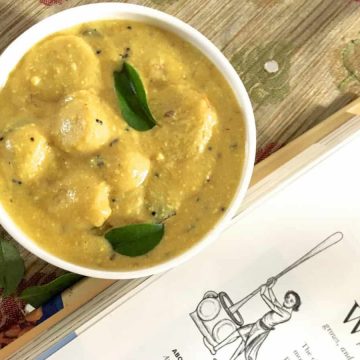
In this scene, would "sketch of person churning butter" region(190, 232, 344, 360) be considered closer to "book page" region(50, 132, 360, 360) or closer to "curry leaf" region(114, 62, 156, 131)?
"book page" region(50, 132, 360, 360)

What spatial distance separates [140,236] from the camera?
2.57 feet

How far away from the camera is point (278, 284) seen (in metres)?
0.90

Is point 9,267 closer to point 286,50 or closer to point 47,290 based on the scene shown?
point 47,290

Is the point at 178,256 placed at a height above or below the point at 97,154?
below

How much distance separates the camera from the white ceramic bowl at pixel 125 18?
2.56ft

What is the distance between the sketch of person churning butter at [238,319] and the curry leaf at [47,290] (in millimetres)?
174

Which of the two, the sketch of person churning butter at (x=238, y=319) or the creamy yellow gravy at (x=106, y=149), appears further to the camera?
the sketch of person churning butter at (x=238, y=319)

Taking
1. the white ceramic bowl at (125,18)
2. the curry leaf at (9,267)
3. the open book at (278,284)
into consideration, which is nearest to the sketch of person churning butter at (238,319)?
the open book at (278,284)

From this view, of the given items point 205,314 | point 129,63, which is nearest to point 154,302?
point 205,314

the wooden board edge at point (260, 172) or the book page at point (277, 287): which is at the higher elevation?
the wooden board edge at point (260, 172)

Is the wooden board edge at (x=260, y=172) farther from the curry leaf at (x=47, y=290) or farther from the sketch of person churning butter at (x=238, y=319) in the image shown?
the sketch of person churning butter at (x=238, y=319)

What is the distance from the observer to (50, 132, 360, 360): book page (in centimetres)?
87

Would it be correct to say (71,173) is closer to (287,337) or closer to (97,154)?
(97,154)

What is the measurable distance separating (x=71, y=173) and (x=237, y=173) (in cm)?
20
